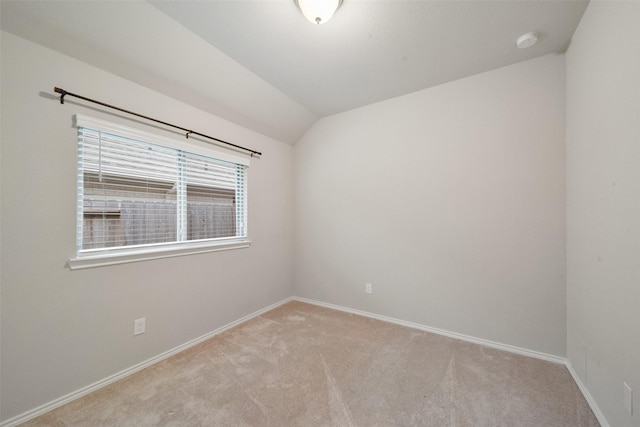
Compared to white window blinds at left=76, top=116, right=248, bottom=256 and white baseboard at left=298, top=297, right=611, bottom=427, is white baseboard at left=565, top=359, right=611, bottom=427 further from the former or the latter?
white window blinds at left=76, top=116, right=248, bottom=256

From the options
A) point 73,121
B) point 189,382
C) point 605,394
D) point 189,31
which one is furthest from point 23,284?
point 605,394

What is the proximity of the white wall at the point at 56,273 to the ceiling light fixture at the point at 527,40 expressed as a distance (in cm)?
285

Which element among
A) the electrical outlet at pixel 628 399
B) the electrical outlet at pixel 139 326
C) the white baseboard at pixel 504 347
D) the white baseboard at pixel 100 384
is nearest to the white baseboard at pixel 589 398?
the white baseboard at pixel 504 347

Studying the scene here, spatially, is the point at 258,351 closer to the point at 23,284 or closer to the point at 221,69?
the point at 23,284

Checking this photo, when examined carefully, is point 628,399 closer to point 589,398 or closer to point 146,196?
point 589,398

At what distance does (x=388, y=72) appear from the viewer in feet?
7.59

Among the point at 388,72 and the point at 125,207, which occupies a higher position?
the point at 388,72

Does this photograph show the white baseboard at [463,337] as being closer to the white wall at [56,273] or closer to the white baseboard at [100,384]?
the white baseboard at [100,384]

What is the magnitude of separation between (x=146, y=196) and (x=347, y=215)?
212cm

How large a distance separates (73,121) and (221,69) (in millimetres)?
1150

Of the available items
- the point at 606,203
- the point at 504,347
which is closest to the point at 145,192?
the point at 606,203

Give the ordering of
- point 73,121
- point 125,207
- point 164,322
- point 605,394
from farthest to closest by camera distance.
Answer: point 164,322 → point 125,207 → point 73,121 → point 605,394

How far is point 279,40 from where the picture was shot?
1.90 metres

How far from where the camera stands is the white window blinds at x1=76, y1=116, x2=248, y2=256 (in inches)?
68.8
